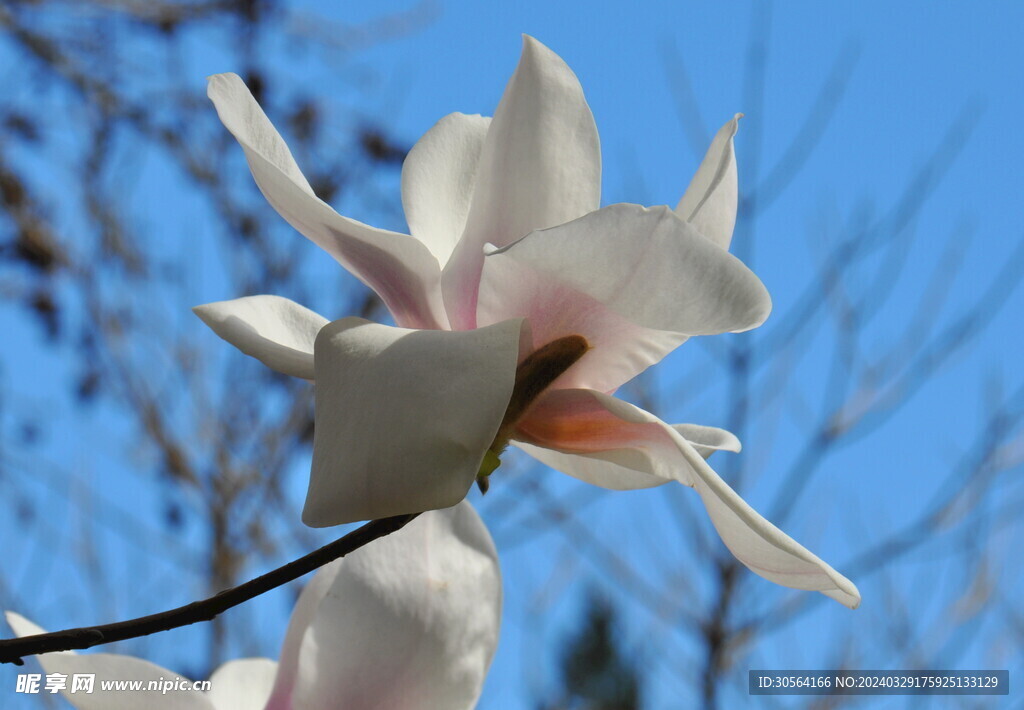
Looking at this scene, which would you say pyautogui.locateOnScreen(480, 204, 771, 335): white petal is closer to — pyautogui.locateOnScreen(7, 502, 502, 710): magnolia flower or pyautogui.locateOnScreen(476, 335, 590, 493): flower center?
pyautogui.locateOnScreen(476, 335, 590, 493): flower center

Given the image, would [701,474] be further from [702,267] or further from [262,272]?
[262,272]

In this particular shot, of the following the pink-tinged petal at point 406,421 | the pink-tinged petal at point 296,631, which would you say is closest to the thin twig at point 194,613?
the pink-tinged petal at point 406,421

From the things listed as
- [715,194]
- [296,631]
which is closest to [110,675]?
[296,631]

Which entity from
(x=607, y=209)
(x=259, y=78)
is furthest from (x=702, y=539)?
(x=607, y=209)

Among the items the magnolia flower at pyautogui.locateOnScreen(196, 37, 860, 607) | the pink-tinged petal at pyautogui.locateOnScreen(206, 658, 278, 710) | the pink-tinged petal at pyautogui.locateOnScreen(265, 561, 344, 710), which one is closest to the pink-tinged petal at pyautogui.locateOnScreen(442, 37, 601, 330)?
the magnolia flower at pyautogui.locateOnScreen(196, 37, 860, 607)

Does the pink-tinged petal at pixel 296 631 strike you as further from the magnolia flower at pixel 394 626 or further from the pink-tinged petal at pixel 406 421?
the pink-tinged petal at pixel 406 421

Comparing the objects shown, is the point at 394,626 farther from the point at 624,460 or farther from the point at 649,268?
the point at 649,268
